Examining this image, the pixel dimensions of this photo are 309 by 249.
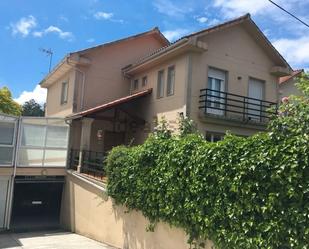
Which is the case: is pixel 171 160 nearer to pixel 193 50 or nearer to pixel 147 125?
pixel 193 50

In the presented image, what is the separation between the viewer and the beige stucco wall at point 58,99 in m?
20.6

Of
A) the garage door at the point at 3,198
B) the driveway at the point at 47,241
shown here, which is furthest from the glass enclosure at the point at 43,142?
the driveway at the point at 47,241

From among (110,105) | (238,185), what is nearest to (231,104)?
(110,105)

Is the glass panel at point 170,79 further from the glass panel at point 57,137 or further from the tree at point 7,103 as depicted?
the tree at point 7,103

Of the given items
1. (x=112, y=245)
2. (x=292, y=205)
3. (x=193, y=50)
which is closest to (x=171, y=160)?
(x=292, y=205)

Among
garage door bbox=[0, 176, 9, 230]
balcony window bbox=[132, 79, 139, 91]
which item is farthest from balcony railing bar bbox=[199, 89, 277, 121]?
garage door bbox=[0, 176, 9, 230]

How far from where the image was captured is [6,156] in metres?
17.4

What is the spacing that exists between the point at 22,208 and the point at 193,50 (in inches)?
504

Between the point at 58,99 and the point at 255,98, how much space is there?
→ 11553 millimetres

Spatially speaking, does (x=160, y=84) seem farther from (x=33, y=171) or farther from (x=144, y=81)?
(x=33, y=171)

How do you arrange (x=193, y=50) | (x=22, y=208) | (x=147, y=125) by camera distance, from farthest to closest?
(x=22, y=208)
(x=147, y=125)
(x=193, y=50)

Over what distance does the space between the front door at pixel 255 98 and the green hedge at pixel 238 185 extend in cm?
851

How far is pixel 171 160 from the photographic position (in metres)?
9.25

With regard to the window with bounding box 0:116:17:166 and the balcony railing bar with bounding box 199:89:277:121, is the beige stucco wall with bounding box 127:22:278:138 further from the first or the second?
the window with bounding box 0:116:17:166
